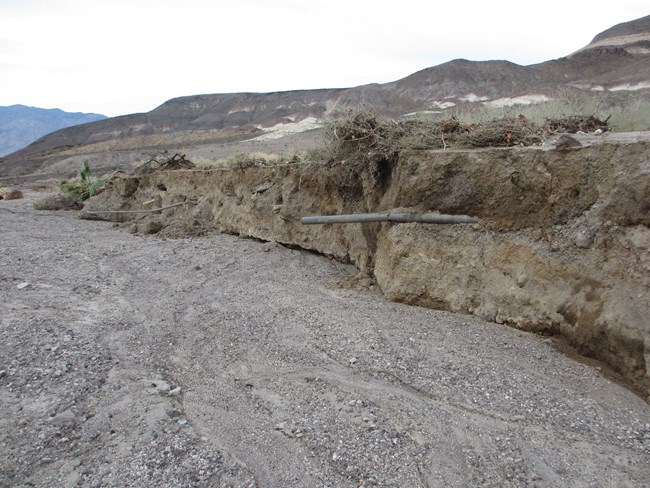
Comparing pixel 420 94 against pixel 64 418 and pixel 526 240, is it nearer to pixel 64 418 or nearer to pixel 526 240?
pixel 526 240

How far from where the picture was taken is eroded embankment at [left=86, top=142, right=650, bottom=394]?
3.82 m

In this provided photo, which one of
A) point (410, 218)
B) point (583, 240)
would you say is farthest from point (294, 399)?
point (583, 240)

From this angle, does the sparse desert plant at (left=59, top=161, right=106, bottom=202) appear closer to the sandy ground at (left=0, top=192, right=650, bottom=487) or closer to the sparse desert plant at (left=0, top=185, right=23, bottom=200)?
the sparse desert plant at (left=0, top=185, right=23, bottom=200)

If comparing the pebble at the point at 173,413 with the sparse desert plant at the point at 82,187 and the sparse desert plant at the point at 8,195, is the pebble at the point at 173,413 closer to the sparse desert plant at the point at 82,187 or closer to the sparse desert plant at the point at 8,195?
the sparse desert plant at the point at 82,187

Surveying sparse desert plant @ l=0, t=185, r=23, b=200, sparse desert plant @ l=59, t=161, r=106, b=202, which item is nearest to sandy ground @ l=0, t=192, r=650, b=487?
sparse desert plant @ l=59, t=161, r=106, b=202

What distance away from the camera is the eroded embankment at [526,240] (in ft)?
12.5

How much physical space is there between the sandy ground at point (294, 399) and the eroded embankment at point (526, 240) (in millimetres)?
291

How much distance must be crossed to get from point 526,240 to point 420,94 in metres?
50.8

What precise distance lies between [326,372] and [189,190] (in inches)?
329

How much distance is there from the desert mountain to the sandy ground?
110 ft

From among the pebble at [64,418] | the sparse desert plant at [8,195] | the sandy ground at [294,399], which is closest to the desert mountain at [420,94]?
the sparse desert plant at [8,195]

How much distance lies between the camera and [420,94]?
2047 inches

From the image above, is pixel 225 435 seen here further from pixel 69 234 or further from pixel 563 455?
pixel 69 234

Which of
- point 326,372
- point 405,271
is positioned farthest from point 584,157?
point 326,372
